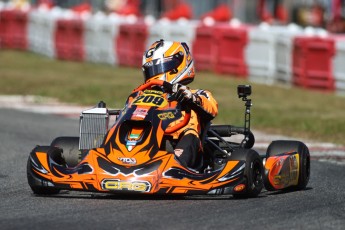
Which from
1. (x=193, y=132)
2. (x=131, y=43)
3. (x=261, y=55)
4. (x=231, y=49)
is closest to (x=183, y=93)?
(x=193, y=132)

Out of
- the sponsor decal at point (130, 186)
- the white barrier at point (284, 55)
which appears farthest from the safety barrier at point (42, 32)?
the sponsor decal at point (130, 186)

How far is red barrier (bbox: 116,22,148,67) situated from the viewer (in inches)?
1029

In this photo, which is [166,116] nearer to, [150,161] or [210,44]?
[150,161]

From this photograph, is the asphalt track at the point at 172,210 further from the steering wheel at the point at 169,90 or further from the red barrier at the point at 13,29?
the red barrier at the point at 13,29

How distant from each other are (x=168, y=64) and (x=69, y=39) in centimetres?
2121

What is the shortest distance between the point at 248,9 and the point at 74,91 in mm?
16508

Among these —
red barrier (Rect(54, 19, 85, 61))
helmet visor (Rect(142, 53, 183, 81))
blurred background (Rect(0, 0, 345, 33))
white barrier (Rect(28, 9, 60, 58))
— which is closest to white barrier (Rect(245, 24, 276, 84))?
blurred background (Rect(0, 0, 345, 33))

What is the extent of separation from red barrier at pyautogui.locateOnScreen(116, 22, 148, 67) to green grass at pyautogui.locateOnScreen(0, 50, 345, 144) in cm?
40

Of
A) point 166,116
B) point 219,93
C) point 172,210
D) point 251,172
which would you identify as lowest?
point 219,93

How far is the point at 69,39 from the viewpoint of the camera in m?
30.0

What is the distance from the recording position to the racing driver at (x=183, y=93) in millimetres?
8516

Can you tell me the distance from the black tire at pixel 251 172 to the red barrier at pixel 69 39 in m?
20.7

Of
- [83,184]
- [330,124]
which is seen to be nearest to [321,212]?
[83,184]

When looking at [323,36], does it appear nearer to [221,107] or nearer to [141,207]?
[221,107]
